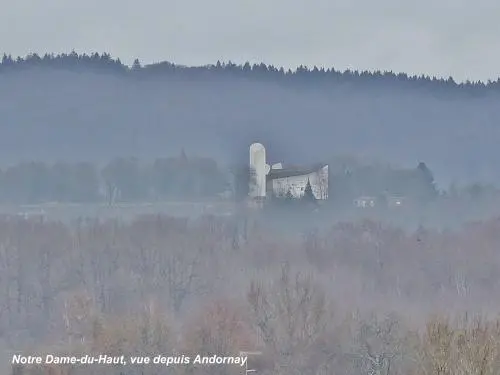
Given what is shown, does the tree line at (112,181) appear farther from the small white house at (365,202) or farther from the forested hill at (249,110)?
the forested hill at (249,110)

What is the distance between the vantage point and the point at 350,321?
58.9 feet

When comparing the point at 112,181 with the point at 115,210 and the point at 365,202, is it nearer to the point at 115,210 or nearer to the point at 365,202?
the point at 115,210

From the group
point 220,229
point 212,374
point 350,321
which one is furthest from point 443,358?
point 220,229

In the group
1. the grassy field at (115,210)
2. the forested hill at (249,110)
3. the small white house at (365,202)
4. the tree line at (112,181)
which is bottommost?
the grassy field at (115,210)

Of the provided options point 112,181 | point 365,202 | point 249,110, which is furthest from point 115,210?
point 249,110

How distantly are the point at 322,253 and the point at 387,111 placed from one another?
24.9 m

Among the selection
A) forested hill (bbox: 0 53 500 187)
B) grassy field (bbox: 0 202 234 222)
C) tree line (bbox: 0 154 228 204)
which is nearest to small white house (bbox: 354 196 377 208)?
tree line (bbox: 0 154 228 204)

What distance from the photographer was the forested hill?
148 ft

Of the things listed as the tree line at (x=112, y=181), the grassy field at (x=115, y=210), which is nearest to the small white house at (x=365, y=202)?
the tree line at (x=112, y=181)

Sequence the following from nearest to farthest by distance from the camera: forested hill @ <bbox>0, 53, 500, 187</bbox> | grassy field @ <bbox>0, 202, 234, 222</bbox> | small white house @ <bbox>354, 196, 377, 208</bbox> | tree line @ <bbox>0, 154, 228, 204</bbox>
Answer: grassy field @ <bbox>0, 202, 234, 222</bbox>, small white house @ <bbox>354, 196, 377, 208</bbox>, tree line @ <bbox>0, 154, 228, 204</bbox>, forested hill @ <bbox>0, 53, 500, 187</bbox>

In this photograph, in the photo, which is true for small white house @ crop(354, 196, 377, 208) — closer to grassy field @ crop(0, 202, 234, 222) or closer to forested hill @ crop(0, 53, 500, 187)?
grassy field @ crop(0, 202, 234, 222)

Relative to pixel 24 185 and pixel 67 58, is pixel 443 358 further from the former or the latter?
pixel 67 58

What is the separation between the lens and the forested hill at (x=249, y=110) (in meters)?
45.2

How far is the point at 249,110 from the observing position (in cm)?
5034
